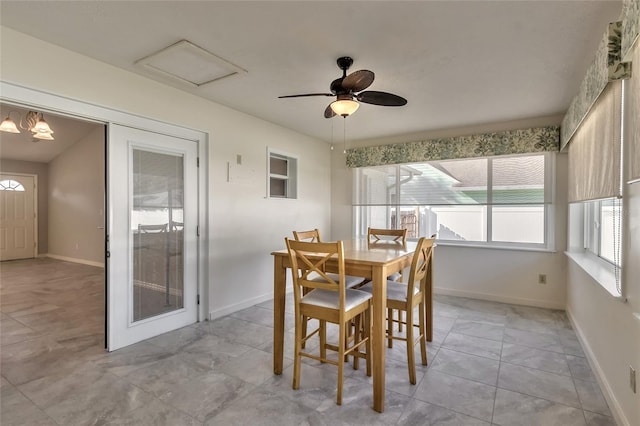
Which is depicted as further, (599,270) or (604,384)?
(599,270)

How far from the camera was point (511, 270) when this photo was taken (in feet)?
13.5

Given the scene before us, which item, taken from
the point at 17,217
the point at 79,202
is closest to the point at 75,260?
the point at 79,202

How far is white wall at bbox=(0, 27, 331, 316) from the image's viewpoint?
2.29 metres

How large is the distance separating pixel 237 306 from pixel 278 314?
162cm

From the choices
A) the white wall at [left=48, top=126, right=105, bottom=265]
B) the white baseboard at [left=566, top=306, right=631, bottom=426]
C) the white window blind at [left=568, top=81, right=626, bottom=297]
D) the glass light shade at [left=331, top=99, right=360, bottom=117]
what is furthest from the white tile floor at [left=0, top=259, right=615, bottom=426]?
the white wall at [left=48, top=126, right=105, bottom=265]

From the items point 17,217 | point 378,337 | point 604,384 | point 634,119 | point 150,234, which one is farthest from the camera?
point 17,217

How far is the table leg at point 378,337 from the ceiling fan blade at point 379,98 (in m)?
1.28

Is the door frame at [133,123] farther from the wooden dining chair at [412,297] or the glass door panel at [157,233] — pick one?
the wooden dining chair at [412,297]

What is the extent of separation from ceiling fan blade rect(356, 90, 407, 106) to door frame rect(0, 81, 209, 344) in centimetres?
186

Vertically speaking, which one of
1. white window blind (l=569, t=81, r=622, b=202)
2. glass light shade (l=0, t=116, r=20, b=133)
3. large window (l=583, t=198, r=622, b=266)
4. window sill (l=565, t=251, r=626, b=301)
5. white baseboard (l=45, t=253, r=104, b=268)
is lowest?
white baseboard (l=45, t=253, r=104, b=268)

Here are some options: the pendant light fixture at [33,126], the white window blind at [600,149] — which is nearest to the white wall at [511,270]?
the white window blind at [600,149]

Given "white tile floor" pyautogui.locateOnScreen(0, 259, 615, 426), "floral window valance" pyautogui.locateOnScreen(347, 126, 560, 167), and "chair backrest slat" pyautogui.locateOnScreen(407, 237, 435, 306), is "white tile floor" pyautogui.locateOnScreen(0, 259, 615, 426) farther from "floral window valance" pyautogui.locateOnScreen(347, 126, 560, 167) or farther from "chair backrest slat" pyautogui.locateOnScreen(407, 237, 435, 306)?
"floral window valance" pyautogui.locateOnScreen(347, 126, 560, 167)

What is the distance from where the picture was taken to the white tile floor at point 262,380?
1863mm

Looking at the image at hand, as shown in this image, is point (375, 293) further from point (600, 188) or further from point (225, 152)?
point (225, 152)
